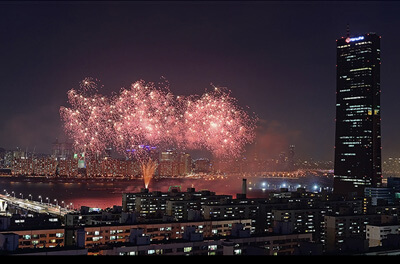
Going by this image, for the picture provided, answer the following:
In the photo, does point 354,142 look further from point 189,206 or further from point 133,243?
point 133,243

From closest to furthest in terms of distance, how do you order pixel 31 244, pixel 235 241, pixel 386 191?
pixel 235 241 → pixel 31 244 → pixel 386 191

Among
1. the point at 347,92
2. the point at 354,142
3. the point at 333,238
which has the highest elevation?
the point at 347,92

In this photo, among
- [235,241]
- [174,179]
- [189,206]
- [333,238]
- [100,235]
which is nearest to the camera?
[235,241]

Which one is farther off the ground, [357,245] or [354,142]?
[354,142]

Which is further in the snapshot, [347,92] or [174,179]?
[174,179]

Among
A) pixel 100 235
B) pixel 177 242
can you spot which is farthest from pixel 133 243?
pixel 100 235

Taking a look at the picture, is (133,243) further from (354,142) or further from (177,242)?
(354,142)
